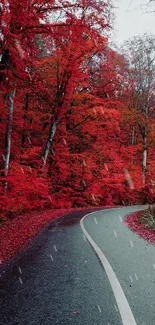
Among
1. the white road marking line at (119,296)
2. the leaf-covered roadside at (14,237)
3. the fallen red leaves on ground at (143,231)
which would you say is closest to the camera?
the white road marking line at (119,296)

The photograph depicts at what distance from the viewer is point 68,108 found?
20203mm

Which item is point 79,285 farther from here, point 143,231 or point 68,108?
point 68,108

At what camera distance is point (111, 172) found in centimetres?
2517

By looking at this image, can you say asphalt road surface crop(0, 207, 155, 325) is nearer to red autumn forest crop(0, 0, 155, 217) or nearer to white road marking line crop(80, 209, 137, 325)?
white road marking line crop(80, 209, 137, 325)

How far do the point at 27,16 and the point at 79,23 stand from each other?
5.72 feet

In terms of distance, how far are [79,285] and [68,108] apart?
16965 mm

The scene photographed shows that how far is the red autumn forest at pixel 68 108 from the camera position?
8.22m

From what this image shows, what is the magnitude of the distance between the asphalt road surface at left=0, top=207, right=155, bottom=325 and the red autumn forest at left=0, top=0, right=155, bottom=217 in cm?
439

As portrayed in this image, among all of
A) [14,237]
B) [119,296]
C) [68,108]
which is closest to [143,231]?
[14,237]

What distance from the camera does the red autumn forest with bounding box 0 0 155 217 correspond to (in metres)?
8.22

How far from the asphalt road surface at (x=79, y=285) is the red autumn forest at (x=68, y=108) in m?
4.39

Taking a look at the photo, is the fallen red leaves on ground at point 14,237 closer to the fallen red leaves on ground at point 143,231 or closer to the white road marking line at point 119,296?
the white road marking line at point 119,296

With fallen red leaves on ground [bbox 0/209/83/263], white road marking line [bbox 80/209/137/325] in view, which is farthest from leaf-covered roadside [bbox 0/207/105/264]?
white road marking line [bbox 80/209/137/325]

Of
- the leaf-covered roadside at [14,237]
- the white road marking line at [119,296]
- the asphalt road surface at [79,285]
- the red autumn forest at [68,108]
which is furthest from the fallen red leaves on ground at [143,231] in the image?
the red autumn forest at [68,108]
